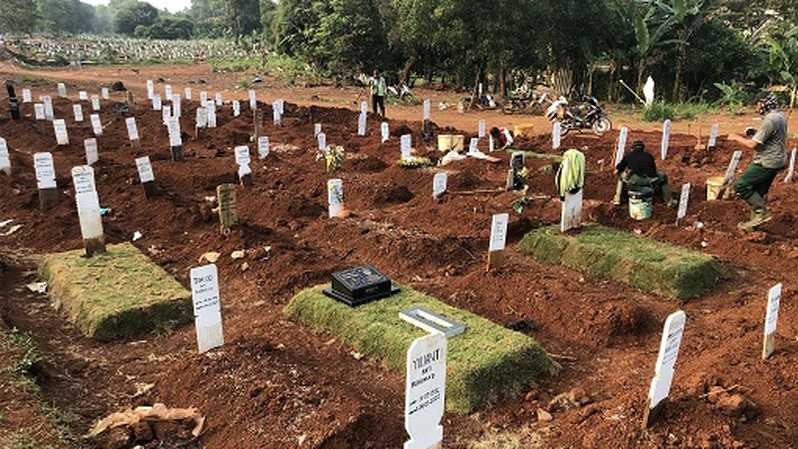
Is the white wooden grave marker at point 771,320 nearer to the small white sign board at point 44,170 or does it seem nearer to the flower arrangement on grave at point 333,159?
the flower arrangement on grave at point 333,159

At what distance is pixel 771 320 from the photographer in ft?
16.4

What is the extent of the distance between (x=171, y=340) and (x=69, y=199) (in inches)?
202

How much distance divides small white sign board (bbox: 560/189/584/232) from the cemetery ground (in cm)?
61

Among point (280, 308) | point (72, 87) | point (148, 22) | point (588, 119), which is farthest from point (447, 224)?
point (148, 22)

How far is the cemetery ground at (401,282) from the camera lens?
4469 mm

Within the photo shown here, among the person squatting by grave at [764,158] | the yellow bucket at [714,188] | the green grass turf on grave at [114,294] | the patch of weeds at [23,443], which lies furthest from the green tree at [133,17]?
the patch of weeds at [23,443]

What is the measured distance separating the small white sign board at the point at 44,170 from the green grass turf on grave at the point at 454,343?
4.97m

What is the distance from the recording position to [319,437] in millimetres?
4262

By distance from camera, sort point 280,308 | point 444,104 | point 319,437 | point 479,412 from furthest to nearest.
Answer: point 444,104, point 280,308, point 479,412, point 319,437

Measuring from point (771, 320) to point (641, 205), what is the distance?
435 centimetres

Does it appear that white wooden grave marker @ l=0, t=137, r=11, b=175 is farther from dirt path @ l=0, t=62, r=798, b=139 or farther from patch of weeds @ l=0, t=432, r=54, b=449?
dirt path @ l=0, t=62, r=798, b=139

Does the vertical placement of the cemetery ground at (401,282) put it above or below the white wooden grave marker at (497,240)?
below

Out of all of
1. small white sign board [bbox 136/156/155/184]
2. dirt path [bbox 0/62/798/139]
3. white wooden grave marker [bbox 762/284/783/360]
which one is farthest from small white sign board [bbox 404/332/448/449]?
dirt path [bbox 0/62/798/139]

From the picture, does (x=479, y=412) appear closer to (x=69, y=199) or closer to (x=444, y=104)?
(x=69, y=199)
